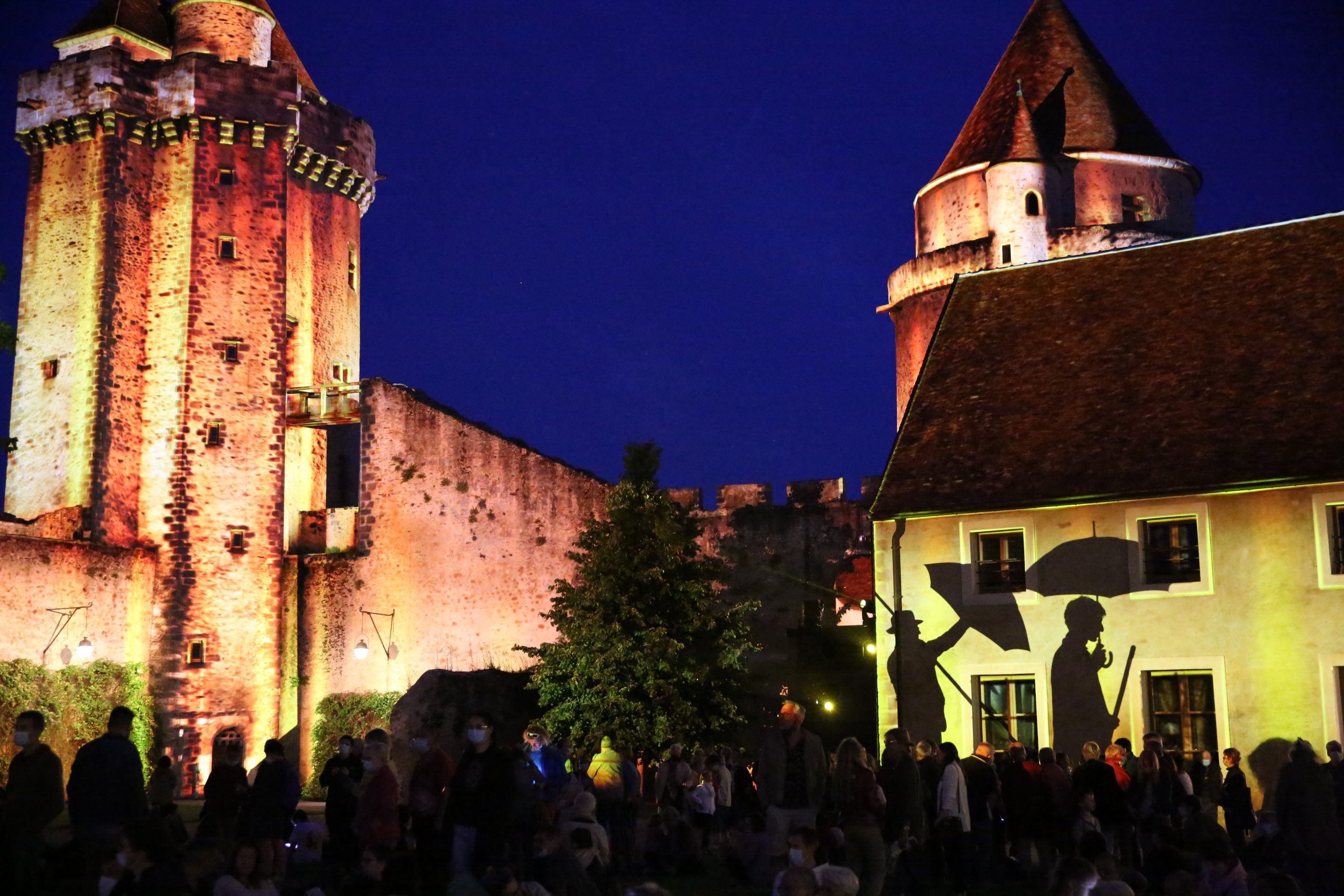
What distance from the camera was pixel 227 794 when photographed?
14.4 meters

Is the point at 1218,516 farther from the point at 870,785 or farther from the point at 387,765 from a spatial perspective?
the point at 387,765

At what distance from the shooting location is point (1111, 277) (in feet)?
79.8

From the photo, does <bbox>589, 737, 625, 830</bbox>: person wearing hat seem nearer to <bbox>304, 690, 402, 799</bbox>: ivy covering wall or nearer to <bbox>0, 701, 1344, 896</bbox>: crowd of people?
<bbox>0, 701, 1344, 896</bbox>: crowd of people

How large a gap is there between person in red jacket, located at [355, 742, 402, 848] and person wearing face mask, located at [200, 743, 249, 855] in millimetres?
2896

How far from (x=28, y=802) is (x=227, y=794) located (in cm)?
329

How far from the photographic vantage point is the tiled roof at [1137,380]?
2053 cm

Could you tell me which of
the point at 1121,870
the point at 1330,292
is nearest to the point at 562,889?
the point at 1121,870

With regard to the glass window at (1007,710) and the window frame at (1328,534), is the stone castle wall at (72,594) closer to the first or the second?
the glass window at (1007,710)

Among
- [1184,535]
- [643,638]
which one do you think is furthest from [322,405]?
[1184,535]

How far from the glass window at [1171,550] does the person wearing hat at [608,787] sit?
8.00 meters

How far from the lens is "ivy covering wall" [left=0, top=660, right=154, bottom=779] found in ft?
91.4

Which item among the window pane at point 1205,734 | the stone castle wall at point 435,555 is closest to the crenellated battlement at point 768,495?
the stone castle wall at point 435,555

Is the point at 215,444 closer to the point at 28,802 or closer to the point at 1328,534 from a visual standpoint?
the point at 1328,534

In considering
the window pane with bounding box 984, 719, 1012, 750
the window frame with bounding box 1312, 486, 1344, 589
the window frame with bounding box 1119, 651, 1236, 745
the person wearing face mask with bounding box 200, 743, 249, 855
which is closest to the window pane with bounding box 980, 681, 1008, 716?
the window pane with bounding box 984, 719, 1012, 750
